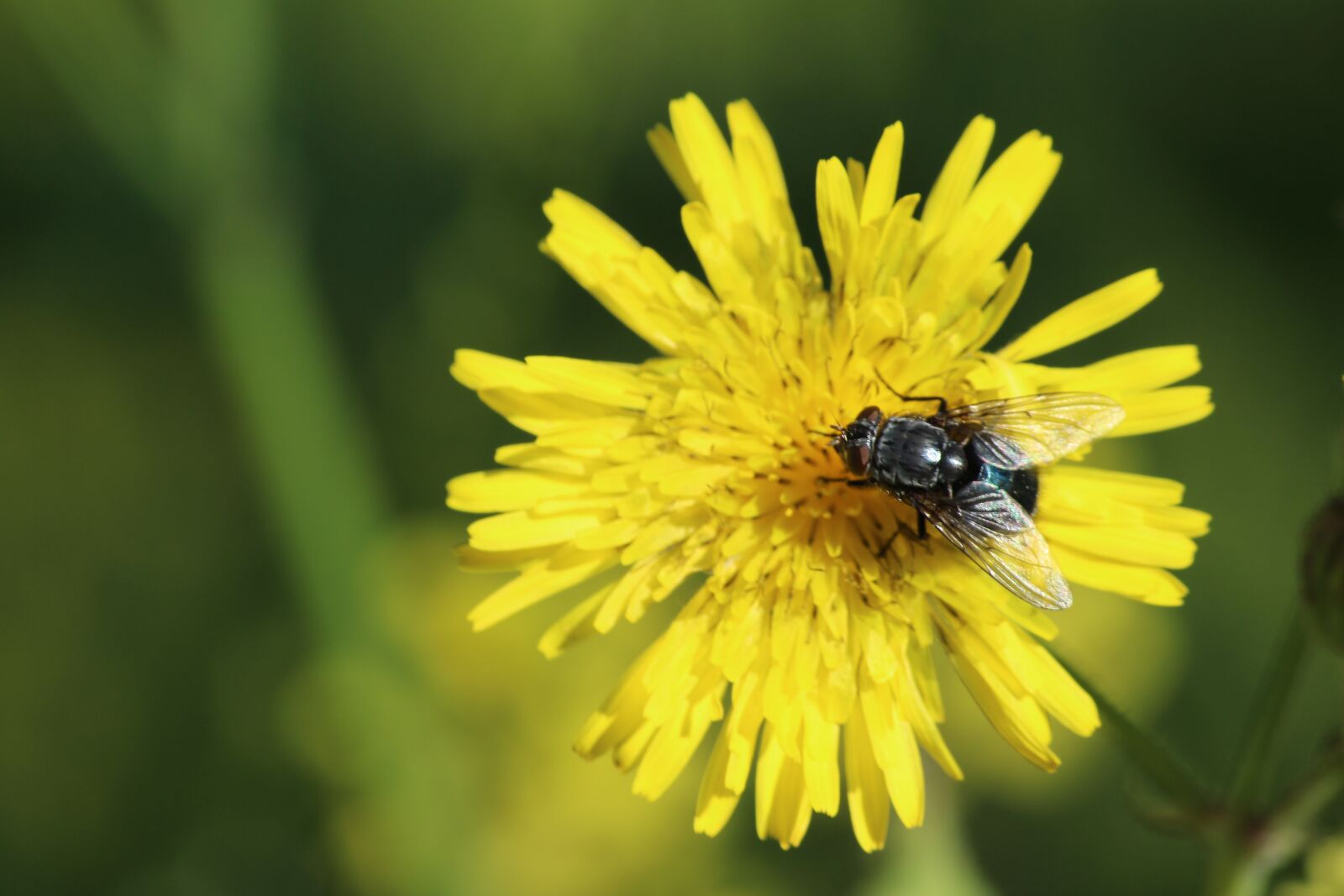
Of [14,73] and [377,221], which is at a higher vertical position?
[14,73]

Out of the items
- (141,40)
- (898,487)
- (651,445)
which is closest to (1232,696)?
(898,487)

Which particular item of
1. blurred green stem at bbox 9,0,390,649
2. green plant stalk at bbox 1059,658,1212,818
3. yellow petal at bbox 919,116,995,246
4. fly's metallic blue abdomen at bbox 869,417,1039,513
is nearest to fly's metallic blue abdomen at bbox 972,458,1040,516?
fly's metallic blue abdomen at bbox 869,417,1039,513

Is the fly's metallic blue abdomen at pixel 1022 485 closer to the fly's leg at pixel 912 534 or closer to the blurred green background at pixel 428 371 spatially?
the fly's leg at pixel 912 534

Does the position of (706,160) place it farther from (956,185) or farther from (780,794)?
(780,794)

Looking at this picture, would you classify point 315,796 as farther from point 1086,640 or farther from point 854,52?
point 854,52

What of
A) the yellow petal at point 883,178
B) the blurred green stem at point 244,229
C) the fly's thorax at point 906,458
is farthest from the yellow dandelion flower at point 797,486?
the blurred green stem at point 244,229

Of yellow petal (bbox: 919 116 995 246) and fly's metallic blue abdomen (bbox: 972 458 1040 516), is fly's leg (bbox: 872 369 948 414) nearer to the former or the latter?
fly's metallic blue abdomen (bbox: 972 458 1040 516)
